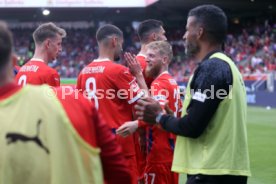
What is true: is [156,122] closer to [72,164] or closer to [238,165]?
[238,165]

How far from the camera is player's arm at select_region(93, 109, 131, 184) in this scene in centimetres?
243

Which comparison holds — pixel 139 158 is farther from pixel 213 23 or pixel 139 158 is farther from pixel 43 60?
pixel 213 23

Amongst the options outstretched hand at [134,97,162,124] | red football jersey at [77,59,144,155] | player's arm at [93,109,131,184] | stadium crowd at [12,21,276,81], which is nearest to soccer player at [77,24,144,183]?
red football jersey at [77,59,144,155]

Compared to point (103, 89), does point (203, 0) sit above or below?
above

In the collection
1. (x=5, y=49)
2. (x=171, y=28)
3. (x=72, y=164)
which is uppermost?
(x=171, y=28)

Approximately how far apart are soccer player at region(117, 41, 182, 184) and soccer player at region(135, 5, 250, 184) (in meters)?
2.01

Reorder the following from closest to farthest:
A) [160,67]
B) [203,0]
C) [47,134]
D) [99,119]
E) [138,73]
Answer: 1. [47,134]
2. [99,119]
3. [138,73]
4. [160,67]
5. [203,0]

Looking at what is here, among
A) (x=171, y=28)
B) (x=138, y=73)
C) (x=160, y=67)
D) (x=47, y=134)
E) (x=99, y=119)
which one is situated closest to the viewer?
(x=47, y=134)

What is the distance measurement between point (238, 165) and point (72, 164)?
1775mm

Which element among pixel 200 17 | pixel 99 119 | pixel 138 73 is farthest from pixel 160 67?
pixel 99 119

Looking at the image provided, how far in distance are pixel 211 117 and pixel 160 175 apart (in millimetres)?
2658

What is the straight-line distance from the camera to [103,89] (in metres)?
5.69

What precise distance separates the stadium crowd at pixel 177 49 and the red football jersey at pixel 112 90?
2583cm

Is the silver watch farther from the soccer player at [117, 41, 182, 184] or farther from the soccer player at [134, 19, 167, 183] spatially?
the soccer player at [117, 41, 182, 184]
